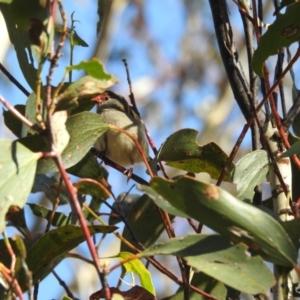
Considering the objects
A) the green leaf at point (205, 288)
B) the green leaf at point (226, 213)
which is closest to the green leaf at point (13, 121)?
the green leaf at point (205, 288)

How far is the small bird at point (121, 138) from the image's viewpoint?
8.79 feet

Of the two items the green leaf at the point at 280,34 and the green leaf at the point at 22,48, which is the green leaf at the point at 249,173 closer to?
the green leaf at the point at 280,34

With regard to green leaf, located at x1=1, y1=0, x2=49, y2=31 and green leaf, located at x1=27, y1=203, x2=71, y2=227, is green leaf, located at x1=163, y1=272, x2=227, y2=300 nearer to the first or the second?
green leaf, located at x1=27, y1=203, x2=71, y2=227

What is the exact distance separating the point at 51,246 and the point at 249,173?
1.40 ft

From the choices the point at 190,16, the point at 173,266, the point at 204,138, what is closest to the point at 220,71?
the point at 190,16

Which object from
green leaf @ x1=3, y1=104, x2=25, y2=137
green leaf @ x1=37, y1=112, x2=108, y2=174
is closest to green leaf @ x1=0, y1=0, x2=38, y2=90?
green leaf @ x1=37, y1=112, x2=108, y2=174

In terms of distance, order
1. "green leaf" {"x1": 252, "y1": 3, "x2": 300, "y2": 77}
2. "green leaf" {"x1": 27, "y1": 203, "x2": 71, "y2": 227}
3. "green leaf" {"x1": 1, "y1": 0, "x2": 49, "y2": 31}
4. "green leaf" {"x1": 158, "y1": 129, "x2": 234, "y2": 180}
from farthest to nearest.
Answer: "green leaf" {"x1": 27, "y1": 203, "x2": 71, "y2": 227}
"green leaf" {"x1": 158, "y1": 129, "x2": 234, "y2": 180}
"green leaf" {"x1": 252, "y1": 3, "x2": 300, "y2": 77}
"green leaf" {"x1": 1, "y1": 0, "x2": 49, "y2": 31}

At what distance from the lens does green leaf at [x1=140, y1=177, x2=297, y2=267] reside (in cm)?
90

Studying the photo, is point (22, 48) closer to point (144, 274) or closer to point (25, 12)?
point (25, 12)

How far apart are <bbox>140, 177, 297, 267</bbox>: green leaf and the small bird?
165 centimetres

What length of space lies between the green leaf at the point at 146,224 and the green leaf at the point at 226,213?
595 mm

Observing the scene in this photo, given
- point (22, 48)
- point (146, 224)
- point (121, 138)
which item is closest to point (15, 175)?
point (22, 48)

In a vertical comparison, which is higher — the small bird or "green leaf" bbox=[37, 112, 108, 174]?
the small bird

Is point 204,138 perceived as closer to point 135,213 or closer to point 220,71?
point 220,71
